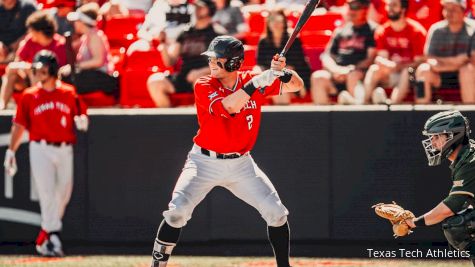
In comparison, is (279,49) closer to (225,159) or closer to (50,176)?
(50,176)

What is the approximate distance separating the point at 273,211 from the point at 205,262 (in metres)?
1.78

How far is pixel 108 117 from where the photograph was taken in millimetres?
10328

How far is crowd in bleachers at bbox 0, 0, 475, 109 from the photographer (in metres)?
10.3

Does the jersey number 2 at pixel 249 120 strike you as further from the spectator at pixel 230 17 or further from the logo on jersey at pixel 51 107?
the spectator at pixel 230 17

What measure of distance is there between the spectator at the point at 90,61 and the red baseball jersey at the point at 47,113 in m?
0.75

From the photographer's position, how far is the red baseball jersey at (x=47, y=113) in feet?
32.6

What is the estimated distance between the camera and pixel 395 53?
10555mm

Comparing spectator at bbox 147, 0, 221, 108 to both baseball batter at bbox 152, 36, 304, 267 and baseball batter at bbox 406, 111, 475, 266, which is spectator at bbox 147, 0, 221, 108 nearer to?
baseball batter at bbox 152, 36, 304, 267

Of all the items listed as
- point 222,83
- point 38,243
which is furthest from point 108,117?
point 222,83

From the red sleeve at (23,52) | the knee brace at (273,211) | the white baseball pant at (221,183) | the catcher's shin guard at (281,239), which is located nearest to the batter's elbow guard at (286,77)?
the white baseball pant at (221,183)

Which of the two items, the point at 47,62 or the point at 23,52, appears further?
the point at 23,52

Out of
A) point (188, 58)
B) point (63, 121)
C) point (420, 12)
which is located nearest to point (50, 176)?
point (63, 121)

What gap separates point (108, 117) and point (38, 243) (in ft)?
4.30

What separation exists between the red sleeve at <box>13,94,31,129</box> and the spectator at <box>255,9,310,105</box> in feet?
7.09
